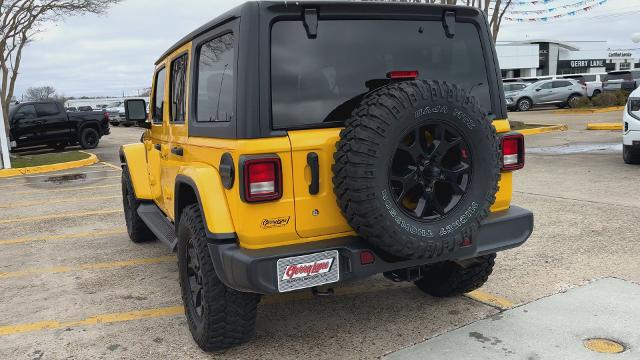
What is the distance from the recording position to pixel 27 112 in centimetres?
1702

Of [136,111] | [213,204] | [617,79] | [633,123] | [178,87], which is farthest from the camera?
[617,79]

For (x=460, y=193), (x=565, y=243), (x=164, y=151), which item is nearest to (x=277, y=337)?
(x=460, y=193)

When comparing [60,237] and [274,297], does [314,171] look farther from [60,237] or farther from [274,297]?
[60,237]

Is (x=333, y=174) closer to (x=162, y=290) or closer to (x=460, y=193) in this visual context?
(x=460, y=193)

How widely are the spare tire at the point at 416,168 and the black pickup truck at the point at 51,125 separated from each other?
16653mm

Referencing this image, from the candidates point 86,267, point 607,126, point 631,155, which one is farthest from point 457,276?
point 607,126

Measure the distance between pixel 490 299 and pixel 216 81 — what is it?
2376 mm

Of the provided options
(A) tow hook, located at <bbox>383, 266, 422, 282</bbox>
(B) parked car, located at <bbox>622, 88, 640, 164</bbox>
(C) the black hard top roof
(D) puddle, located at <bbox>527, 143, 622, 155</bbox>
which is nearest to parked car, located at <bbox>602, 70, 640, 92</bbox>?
(D) puddle, located at <bbox>527, 143, 622, 155</bbox>

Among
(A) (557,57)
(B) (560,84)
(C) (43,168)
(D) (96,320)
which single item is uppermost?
(A) (557,57)

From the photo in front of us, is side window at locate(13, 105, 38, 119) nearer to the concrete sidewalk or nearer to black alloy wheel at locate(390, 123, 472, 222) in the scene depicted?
the concrete sidewalk

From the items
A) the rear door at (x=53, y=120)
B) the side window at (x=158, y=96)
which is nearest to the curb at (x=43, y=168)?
the rear door at (x=53, y=120)

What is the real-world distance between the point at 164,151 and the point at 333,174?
1995 mm

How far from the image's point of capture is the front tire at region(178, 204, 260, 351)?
118 inches

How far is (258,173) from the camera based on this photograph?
2.66 m
